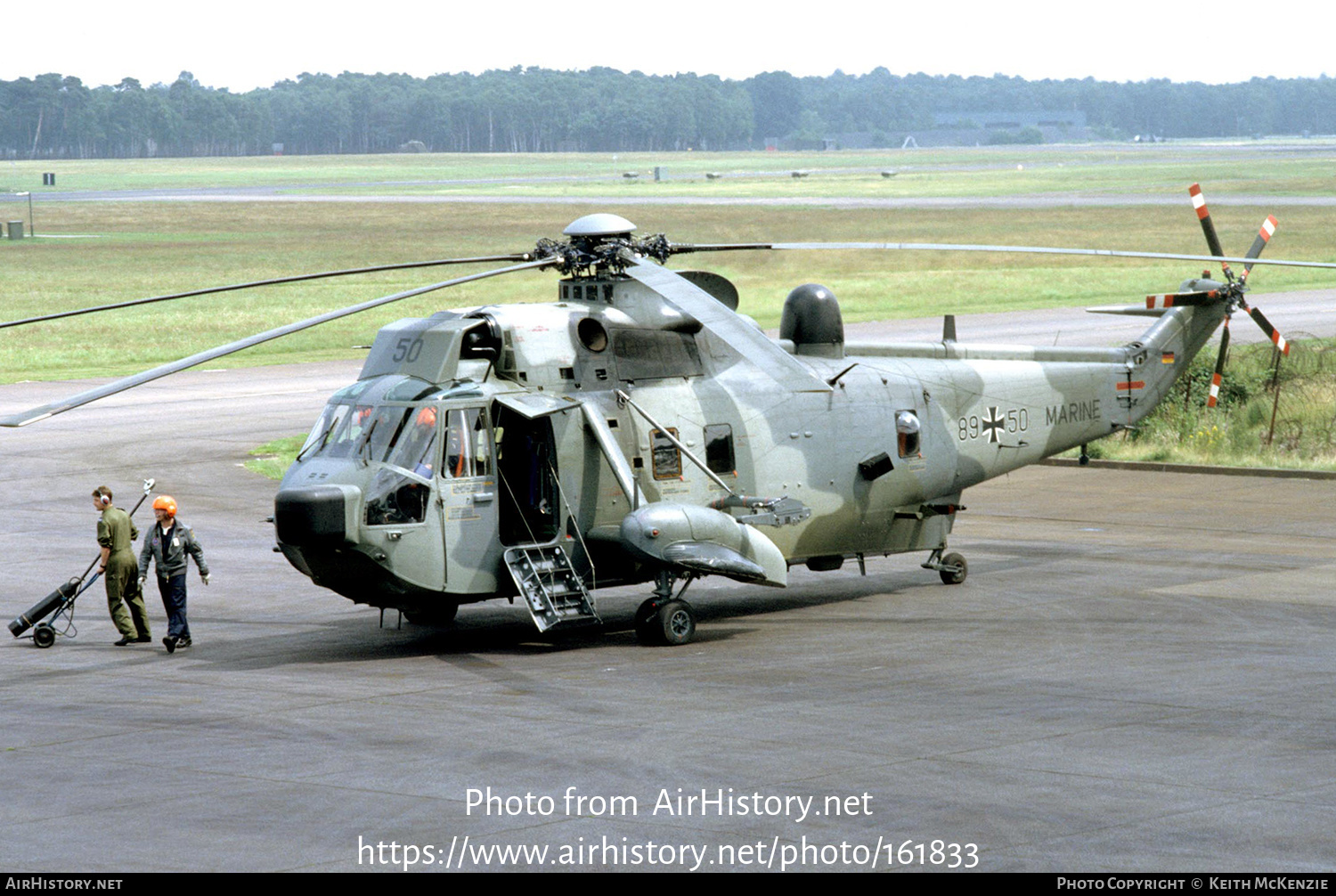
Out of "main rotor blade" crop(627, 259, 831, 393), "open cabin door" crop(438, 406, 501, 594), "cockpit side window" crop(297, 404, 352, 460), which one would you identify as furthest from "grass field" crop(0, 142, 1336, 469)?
"main rotor blade" crop(627, 259, 831, 393)

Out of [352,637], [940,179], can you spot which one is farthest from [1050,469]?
[940,179]

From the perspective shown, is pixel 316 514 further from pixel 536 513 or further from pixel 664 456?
pixel 664 456

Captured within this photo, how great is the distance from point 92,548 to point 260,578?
341 centimetres

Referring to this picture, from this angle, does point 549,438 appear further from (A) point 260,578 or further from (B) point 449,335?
(A) point 260,578

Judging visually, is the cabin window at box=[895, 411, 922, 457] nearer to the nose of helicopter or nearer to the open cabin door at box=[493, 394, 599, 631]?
the open cabin door at box=[493, 394, 599, 631]

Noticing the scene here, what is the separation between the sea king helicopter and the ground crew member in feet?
5.51

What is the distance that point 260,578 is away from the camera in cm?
2277

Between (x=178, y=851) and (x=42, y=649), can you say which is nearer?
(x=178, y=851)

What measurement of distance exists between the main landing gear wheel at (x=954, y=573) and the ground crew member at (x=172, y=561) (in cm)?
927

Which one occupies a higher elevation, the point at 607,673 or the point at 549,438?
the point at 549,438

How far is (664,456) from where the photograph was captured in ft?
61.9

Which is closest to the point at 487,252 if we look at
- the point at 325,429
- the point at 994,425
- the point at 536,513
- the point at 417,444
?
the point at 994,425

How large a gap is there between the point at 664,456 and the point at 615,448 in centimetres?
81

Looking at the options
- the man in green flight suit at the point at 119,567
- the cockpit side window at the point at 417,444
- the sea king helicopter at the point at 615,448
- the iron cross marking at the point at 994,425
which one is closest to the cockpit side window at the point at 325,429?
the sea king helicopter at the point at 615,448
